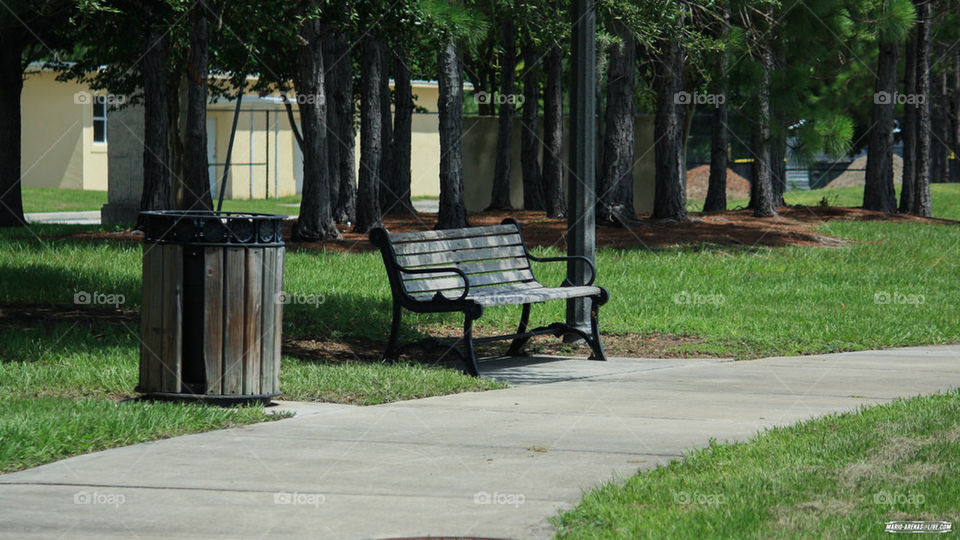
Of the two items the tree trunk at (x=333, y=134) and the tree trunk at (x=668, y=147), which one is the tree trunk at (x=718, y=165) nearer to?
the tree trunk at (x=668, y=147)

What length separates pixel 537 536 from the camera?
476 cm

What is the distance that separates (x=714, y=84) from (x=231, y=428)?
1358cm

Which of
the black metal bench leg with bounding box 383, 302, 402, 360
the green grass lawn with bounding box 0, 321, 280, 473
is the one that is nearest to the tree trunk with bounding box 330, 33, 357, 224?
the green grass lawn with bounding box 0, 321, 280, 473

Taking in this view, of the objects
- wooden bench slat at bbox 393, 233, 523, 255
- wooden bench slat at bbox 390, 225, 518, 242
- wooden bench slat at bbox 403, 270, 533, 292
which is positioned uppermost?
wooden bench slat at bbox 390, 225, 518, 242

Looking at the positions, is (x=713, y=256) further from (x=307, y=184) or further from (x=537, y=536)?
(x=537, y=536)

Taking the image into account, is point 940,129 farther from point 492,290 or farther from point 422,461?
point 422,461

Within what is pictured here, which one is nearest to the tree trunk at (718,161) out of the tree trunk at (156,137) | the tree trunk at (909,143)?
the tree trunk at (909,143)

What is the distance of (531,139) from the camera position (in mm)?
30203

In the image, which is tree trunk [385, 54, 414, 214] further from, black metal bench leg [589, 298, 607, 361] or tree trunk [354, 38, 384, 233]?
black metal bench leg [589, 298, 607, 361]

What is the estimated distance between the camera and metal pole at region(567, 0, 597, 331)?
10.5 metres

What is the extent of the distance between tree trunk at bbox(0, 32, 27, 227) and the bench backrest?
14.7m

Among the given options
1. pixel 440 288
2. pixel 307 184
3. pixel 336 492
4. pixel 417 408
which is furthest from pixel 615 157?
pixel 336 492

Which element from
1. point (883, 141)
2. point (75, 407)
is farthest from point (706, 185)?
point (75, 407)

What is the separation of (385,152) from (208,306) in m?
23.2
